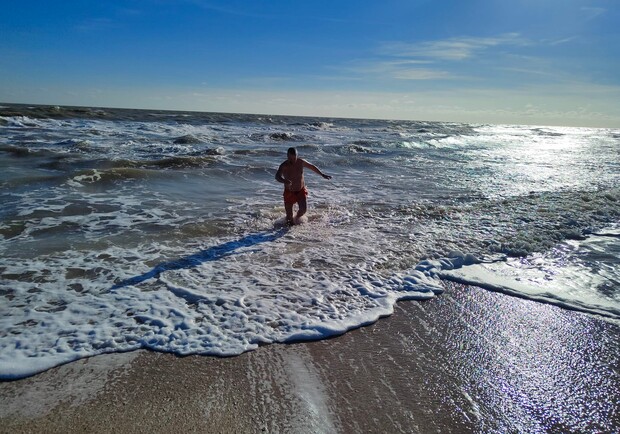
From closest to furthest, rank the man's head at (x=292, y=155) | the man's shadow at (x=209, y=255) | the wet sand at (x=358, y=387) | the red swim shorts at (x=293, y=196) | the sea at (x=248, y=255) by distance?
the wet sand at (x=358, y=387)
the sea at (x=248, y=255)
the man's shadow at (x=209, y=255)
the red swim shorts at (x=293, y=196)
the man's head at (x=292, y=155)

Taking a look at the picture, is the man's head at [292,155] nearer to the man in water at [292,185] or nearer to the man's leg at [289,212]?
the man in water at [292,185]

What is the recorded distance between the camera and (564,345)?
329 cm

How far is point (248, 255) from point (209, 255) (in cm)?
54

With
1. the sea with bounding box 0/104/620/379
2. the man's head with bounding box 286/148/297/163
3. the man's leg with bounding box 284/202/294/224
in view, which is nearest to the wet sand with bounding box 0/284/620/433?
the sea with bounding box 0/104/620/379

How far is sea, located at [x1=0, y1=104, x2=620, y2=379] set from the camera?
348 centimetres

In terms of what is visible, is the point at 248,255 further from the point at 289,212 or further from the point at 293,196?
the point at 293,196

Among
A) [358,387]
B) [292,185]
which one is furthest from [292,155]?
[358,387]

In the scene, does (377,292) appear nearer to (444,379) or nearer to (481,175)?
(444,379)

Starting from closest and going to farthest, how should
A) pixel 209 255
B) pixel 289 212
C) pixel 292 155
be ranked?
pixel 209 255 < pixel 289 212 < pixel 292 155

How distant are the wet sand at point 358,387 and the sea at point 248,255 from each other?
25 cm

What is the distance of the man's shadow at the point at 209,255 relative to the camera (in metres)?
4.48

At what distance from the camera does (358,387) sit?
8.97 ft

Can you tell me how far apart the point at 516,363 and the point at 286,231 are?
4.23 m

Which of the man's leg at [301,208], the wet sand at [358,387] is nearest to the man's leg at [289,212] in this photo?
the man's leg at [301,208]
